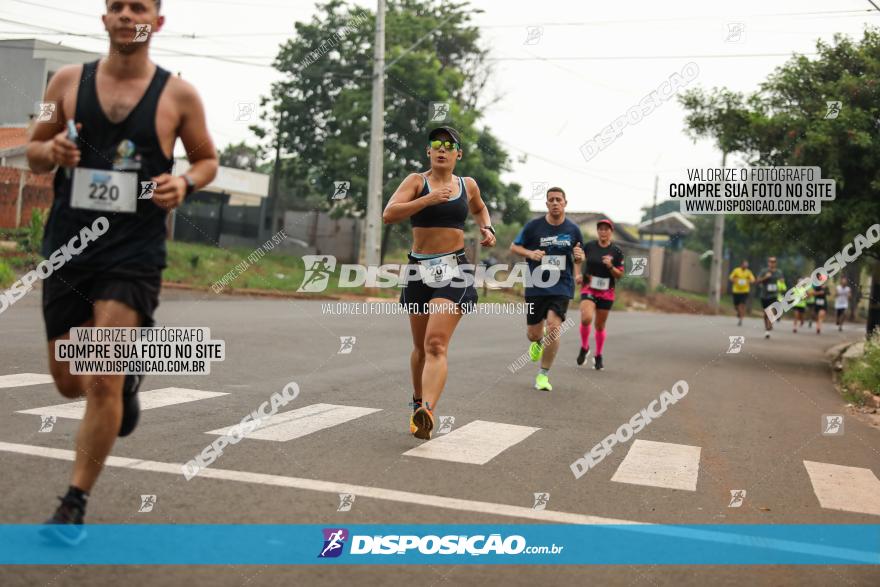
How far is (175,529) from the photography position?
14.9ft

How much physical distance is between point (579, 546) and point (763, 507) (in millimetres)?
1740

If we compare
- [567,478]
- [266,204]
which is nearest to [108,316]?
[567,478]

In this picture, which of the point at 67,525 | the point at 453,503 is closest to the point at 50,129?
the point at 67,525

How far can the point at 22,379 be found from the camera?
9148mm

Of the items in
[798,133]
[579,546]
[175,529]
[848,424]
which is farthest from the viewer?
[798,133]

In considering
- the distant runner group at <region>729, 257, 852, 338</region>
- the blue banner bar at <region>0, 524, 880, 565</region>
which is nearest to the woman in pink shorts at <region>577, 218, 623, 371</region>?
the blue banner bar at <region>0, 524, 880, 565</region>

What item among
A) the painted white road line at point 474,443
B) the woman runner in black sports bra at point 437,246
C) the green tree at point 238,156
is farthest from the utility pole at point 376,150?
the green tree at point 238,156

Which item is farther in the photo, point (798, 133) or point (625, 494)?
point (798, 133)

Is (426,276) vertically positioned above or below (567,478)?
above

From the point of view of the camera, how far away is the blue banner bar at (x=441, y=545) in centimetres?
415

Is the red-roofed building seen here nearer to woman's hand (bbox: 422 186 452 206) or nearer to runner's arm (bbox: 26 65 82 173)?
woman's hand (bbox: 422 186 452 206)

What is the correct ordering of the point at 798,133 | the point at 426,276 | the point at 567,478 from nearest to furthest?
the point at 567,478 → the point at 426,276 → the point at 798,133

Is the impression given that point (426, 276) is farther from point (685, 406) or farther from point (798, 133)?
point (798, 133)

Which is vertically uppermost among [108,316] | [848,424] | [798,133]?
[798,133]
